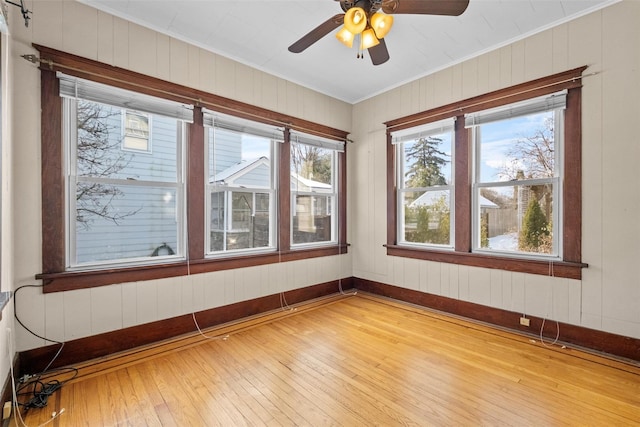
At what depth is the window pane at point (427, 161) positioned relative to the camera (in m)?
3.65

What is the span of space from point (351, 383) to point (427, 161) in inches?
111

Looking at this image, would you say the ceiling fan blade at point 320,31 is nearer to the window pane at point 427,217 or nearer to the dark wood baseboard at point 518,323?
the window pane at point 427,217

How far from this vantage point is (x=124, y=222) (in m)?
2.68

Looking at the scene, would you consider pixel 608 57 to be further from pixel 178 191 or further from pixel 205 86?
pixel 178 191

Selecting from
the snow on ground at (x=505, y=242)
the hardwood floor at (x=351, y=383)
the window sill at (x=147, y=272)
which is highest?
the snow on ground at (x=505, y=242)

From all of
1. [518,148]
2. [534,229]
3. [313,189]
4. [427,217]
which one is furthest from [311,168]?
[534,229]

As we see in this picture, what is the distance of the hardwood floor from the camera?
5.86 ft

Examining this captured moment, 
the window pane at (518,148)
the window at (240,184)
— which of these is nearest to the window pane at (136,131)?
the window at (240,184)

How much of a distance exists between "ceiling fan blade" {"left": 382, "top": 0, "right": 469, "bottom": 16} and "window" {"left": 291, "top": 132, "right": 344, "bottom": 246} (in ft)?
7.09

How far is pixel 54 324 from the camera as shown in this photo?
7.51 feet

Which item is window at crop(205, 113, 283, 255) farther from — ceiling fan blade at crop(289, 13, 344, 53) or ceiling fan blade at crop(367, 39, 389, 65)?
ceiling fan blade at crop(367, 39, 389, 65)

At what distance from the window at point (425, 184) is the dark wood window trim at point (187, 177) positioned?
1.30 m

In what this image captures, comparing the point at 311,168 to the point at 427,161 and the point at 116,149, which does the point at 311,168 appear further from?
the point at 116,149

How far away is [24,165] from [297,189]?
2.65 m
